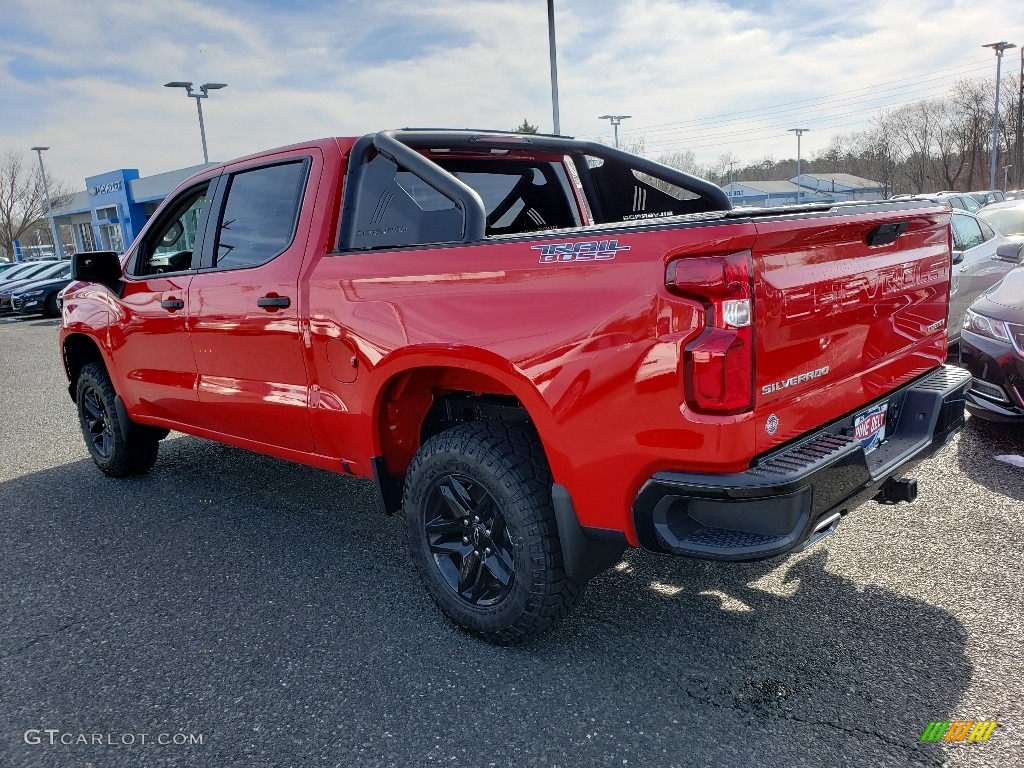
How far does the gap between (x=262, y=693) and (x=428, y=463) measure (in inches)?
38.8

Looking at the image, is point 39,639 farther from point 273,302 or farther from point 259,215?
point 259,215

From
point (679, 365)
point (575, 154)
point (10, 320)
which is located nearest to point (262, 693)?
point (679, 365)

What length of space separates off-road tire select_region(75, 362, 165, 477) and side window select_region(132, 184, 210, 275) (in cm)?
97

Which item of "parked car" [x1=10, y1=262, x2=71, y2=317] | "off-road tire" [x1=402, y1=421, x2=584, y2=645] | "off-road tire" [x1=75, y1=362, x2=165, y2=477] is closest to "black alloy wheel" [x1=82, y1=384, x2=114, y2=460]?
"off-road tire" [x1=75, y1=362, x2=165, y2=477]

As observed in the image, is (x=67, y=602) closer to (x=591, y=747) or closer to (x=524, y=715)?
(x=524, y=715)

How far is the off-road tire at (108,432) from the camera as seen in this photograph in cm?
504

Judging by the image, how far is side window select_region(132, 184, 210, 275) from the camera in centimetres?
425

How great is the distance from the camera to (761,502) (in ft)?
7.06

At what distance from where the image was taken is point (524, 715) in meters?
2.46

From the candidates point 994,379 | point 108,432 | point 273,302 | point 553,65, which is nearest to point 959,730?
point 273,302

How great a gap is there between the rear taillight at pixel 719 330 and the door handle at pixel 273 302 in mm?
1878

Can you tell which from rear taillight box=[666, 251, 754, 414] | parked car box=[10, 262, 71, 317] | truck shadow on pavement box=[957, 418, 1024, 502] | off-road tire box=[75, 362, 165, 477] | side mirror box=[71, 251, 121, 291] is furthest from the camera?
parked car box=[10, 262, 71, 317]

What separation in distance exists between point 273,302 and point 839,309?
7.64ft

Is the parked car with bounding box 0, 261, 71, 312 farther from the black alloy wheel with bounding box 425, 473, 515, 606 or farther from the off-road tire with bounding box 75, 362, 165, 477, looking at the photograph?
the black alloy wheel with bounding box 425, 473, 515, 606
